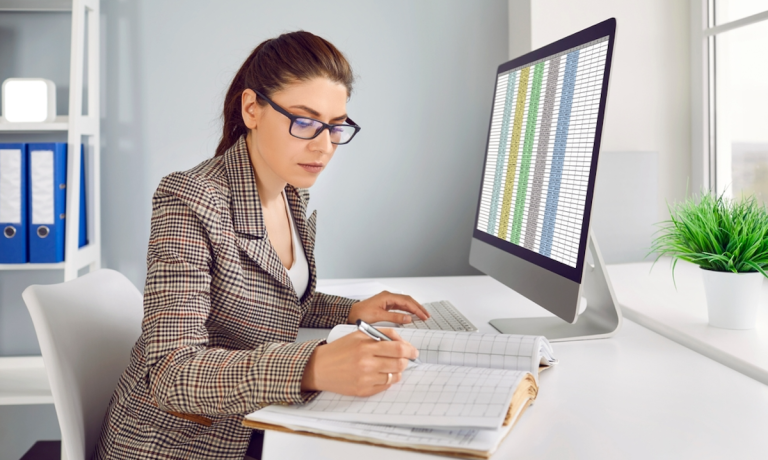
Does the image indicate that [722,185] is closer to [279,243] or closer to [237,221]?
[279,243]

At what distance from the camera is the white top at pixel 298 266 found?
3.67 feet

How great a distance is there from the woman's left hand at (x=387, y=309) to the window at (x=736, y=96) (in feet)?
3.12

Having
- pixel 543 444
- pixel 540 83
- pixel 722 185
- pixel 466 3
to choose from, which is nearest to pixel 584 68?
pixel 540 83

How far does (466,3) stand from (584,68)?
1.17 m

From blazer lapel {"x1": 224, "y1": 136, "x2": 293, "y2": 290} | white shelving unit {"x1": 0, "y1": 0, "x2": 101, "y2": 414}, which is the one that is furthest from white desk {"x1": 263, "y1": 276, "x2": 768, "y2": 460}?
white shelving unit {"x1": 0, "y1": 0, "x2": 101, "y2": 414}

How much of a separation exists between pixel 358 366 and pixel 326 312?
19.7 inches

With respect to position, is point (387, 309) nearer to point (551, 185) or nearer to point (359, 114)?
point (551, 185)

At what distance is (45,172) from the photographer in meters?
1.68

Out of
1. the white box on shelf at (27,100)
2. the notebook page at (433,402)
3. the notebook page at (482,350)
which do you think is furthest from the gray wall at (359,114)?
the notebook page at (433,402)

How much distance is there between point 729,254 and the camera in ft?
3.12

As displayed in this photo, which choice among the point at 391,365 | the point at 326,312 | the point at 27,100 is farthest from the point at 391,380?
the point at 27,100

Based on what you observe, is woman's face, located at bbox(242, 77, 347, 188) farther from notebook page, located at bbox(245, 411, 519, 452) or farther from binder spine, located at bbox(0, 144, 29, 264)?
binder spine, located at bbox(0, 144, 29, 264)

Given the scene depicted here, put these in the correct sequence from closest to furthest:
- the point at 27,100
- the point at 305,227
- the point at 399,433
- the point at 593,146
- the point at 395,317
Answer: the point at 399,433 → the point at 593,146 → the point at 395,317 → the point at 305,227 → the point at 27,100

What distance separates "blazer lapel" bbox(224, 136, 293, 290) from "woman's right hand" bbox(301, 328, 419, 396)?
0.97ft
